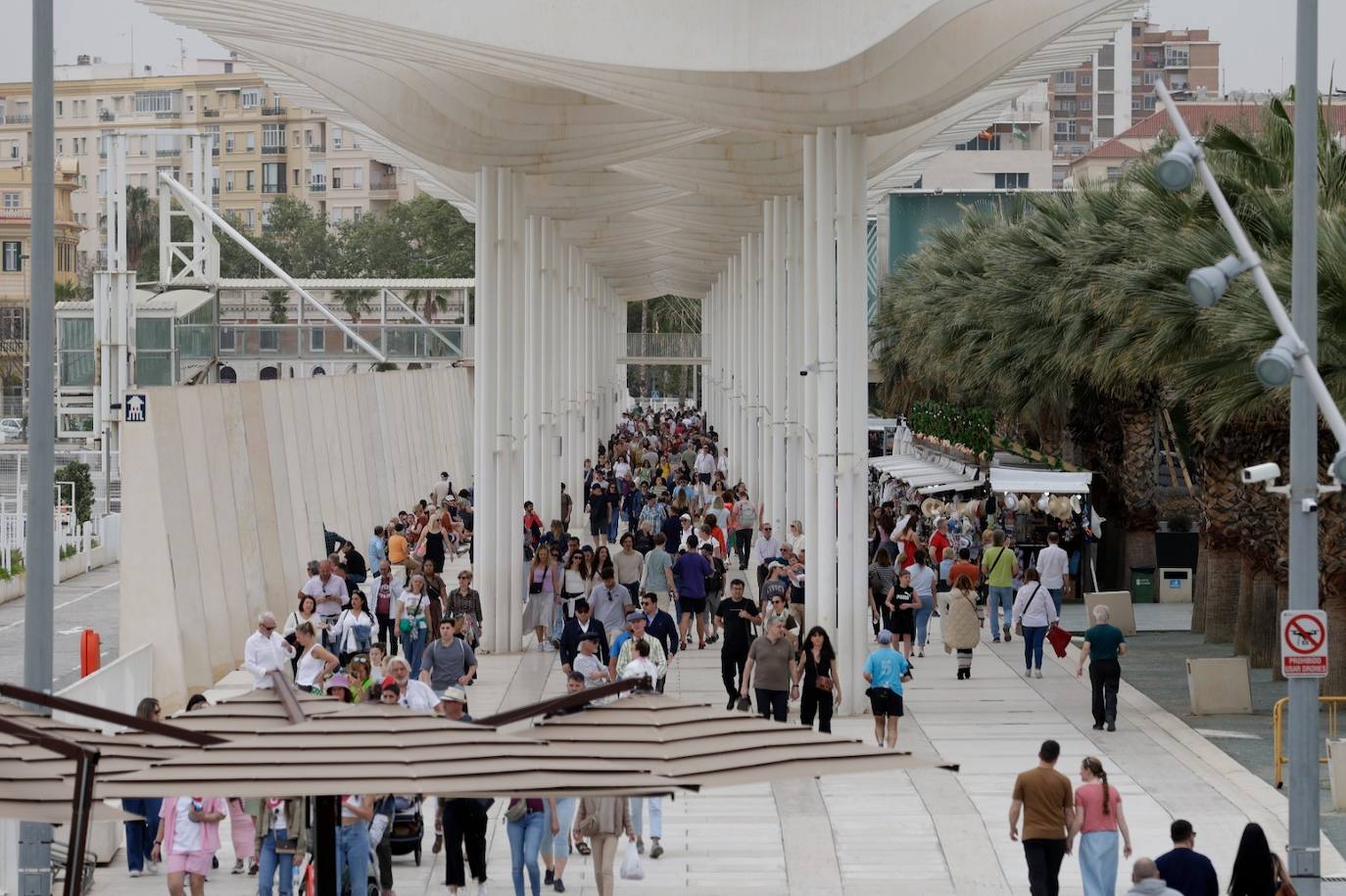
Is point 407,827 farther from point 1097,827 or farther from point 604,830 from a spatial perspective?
point 1097,827

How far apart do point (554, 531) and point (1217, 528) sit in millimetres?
9246

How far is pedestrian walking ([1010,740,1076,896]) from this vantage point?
12555 mm

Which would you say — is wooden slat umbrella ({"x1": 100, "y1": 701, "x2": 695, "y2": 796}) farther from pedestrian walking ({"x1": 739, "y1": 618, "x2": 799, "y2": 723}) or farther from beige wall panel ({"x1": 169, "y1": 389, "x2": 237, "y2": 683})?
beige wall panel ({"x1": 169, "y1": 389, "x2": 237, "y2": 683})

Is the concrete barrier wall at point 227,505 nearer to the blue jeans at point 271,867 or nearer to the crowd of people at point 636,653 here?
the crowd of people at point 636,653

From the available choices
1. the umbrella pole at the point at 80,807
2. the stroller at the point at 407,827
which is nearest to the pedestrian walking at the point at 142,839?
the stroller at the point at 407,827

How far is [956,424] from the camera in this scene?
41719 millimetres

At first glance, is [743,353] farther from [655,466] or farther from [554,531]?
[554,531]

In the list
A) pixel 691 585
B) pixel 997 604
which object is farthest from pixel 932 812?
pixel 997 604

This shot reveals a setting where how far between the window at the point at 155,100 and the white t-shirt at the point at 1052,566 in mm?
123916

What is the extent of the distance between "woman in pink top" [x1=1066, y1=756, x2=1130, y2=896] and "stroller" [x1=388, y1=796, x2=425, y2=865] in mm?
4439

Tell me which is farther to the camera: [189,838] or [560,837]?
[560,837]

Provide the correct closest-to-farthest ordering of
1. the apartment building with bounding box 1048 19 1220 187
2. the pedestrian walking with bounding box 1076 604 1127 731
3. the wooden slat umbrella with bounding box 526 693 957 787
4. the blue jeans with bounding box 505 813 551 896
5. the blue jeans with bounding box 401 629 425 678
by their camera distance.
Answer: the wooden slat umbrella with bounding box 526 693 957 787 → the blue jeans with bounding box 505 813 551 896 → the pedestrian walking with bounding box 1076 604 1127 731 → the blue jeans with bounding box 401 629 425 678 → the apartment building with bounding box 1048 19 1220 187

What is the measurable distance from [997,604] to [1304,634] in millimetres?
14861

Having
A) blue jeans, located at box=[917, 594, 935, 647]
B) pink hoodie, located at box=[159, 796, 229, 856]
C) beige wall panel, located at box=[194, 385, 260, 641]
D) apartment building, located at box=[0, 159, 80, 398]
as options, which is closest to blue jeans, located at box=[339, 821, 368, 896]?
pink hoodie, located at box=[159, 796, 229, 856]
